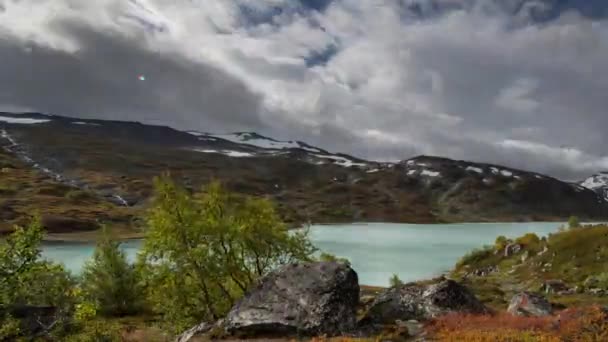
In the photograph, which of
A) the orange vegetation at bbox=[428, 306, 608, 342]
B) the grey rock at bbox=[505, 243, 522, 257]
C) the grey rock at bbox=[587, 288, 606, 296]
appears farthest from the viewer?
the grey rock at bbox=[505, 243, 522, 257]

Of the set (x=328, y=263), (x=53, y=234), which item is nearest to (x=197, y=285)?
(x=328, y=263)

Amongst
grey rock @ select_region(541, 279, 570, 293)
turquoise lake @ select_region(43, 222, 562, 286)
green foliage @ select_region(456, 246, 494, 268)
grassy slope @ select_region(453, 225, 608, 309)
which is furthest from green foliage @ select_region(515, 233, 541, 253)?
grey rock @ select_region(541, 279, 570, 293)

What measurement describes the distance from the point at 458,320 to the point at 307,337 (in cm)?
891

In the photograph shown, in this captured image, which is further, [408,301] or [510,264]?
[510,264]

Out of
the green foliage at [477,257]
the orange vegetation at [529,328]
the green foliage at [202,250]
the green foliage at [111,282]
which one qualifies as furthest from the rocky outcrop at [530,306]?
the green foliage at [477,257]

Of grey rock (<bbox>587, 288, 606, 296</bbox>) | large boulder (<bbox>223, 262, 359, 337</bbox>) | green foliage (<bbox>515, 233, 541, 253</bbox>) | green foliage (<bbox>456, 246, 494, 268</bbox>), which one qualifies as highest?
green foliage (<bbox>515, 233, 541, 253</bbox>)

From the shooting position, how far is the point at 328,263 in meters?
34.1

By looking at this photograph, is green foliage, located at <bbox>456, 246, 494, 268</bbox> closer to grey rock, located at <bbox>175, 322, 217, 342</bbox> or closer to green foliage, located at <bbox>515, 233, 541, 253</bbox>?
green foliage, located at <bbox>515, 233, 541, 253</bbox>

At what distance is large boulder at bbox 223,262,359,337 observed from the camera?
29.4 metres

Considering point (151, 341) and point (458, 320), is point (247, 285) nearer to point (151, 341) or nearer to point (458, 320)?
point (151, 341)

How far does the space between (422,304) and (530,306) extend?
32.1 ft

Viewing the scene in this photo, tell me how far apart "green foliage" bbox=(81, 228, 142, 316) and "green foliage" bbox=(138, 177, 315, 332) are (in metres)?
22.5

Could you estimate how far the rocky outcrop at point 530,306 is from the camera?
3600 cm

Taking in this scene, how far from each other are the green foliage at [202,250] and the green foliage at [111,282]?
73.9 ft
